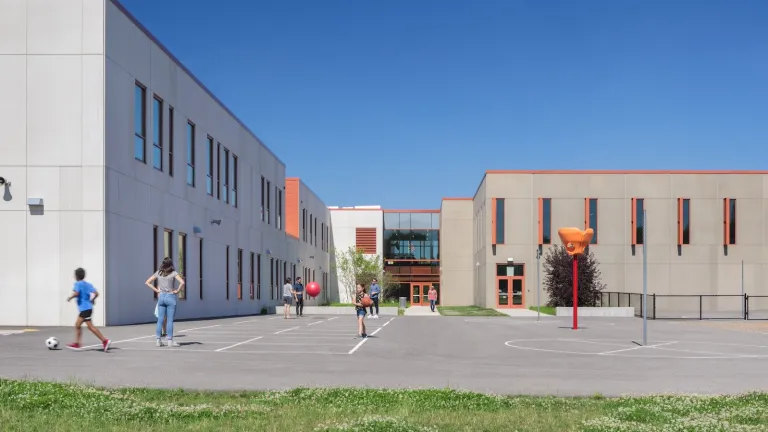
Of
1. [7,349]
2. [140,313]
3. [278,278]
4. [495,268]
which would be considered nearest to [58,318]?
[140,313]

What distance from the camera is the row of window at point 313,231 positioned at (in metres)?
67.1

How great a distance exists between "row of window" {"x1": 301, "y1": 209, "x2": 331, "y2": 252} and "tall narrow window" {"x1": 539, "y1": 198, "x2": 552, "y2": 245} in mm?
19620

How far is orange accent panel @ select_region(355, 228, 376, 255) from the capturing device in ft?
271

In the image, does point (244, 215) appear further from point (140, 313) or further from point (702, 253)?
point (702, 253)

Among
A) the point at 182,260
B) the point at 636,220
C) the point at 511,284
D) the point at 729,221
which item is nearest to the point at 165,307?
the point at 182,260

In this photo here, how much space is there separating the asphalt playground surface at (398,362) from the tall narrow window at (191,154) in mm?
12104

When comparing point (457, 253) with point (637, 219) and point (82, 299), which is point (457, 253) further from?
point (82, 299)

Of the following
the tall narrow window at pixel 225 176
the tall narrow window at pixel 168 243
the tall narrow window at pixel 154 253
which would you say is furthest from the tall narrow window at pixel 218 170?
the tall narrow window at pixel 154 253

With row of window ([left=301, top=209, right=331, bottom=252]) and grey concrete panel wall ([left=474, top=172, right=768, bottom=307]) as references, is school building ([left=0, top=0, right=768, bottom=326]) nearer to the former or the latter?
grey concrete panel wall ([left=474, top=172, right=768, bottom=307])

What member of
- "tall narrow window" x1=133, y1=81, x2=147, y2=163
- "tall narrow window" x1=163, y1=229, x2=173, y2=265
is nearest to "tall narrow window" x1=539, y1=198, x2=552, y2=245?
"tall narrow window" x1=163, y1=229, x2=173, y2=265

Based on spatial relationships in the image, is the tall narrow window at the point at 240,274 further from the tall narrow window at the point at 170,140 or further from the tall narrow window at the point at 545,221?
the tall narrow window at the point at 545,221

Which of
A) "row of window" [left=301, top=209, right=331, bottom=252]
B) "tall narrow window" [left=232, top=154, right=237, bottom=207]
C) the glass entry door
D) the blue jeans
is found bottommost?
the glass entry door

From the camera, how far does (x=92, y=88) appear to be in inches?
964

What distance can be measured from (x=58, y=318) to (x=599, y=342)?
15.4 metres
